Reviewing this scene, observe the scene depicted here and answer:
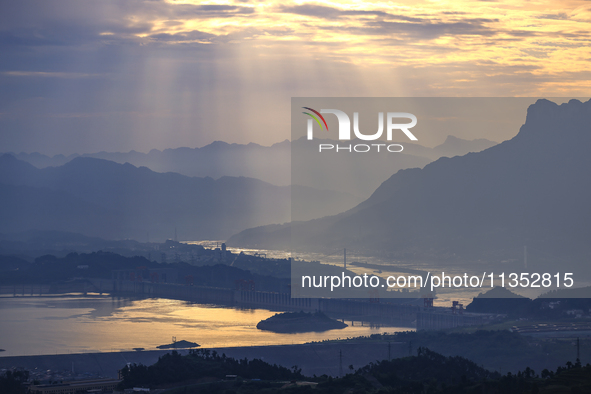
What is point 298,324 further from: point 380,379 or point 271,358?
point 380,379

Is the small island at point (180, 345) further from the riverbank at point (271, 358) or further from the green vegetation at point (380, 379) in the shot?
the green vegetation at point (380, 379)

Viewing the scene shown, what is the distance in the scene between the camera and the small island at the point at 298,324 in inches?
4269

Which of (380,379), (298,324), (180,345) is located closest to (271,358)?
(180,345)

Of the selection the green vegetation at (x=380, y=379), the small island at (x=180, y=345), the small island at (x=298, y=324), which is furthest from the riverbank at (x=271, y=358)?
the small island at (x=298, y=324)

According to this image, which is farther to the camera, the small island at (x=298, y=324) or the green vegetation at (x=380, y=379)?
the small island at (x=298, y=324)

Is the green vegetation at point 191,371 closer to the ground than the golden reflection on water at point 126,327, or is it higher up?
closer to the ground

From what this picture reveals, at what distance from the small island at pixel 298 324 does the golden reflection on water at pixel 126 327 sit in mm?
2113

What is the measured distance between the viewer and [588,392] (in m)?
38.8

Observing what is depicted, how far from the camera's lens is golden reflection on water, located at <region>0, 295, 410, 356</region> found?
9400 centimetres

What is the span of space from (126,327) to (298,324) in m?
22.3

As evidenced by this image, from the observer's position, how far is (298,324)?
10975 cm

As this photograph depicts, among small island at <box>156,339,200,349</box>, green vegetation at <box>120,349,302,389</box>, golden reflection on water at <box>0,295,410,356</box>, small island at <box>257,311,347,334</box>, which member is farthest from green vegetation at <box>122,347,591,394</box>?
small island at <box>257,311,347,334</box>

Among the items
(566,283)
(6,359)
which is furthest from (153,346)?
(566,283)

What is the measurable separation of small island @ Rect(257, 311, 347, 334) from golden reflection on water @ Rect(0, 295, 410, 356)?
2113 mm
